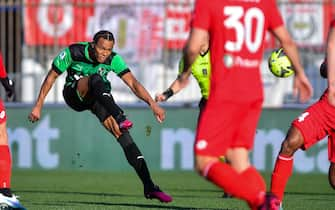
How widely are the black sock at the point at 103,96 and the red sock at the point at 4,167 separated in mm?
2049

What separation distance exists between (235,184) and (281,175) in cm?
289

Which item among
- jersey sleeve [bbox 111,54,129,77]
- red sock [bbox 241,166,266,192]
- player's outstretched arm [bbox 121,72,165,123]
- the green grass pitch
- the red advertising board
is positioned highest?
the red advertising board

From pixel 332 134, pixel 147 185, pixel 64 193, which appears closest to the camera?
pixel 332 134

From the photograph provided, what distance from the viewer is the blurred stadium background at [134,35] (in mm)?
21562

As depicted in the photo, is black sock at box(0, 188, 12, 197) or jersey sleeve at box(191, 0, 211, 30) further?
black sock at box(0, 188, 12, 197)

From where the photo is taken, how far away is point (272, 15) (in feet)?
30.5

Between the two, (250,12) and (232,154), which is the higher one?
(250,12)

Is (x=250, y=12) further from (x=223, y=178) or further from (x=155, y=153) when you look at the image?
(x=155, y=153)

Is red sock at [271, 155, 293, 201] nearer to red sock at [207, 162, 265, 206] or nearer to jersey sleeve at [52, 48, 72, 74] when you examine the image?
red sock at [207, 162, 265, 206]

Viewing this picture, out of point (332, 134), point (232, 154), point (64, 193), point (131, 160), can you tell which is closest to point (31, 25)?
point (64, 193)

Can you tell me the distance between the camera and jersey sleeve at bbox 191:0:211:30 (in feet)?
29.6

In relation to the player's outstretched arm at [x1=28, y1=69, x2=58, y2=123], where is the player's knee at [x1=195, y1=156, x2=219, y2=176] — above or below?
below

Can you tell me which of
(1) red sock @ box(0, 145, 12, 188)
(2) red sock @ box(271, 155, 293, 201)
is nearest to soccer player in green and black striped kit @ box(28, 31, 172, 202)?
(1) red sock @ box(0, 145, 12, 188)

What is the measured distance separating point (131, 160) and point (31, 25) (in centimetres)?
1014
